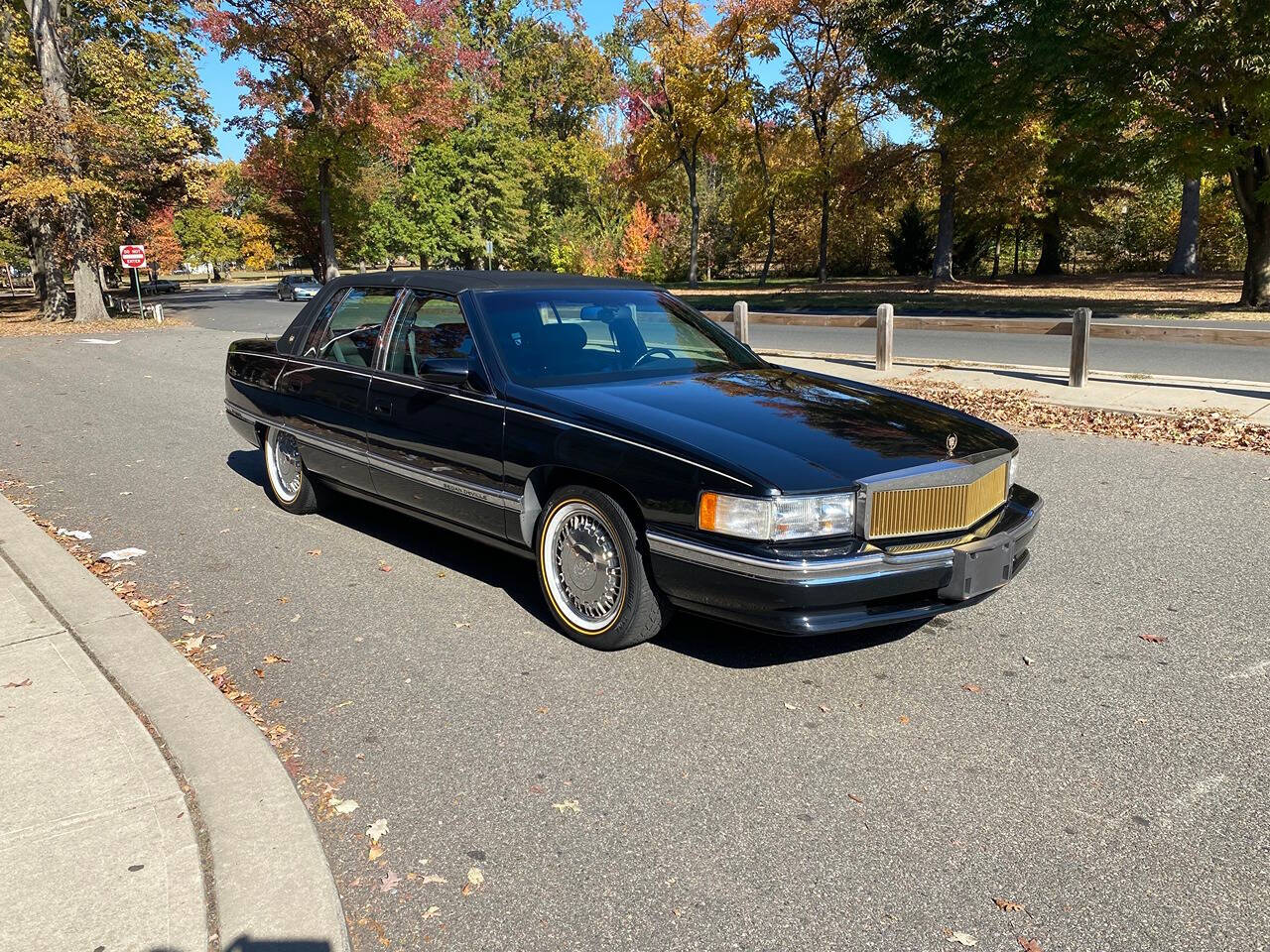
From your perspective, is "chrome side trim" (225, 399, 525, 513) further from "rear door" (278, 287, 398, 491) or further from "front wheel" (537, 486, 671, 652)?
"front wheel" (537, 486, 671, 652)

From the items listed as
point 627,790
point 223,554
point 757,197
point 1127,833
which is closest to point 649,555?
point 627,790

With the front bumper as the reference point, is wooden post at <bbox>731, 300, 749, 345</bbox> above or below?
above

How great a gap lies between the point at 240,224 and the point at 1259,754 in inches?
3058

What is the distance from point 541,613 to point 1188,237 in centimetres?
3793

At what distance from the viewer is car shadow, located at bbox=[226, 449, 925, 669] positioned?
4.24 metres

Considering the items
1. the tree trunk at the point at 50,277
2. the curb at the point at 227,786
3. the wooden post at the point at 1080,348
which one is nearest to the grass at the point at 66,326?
the tree trunk at the point at 50,277

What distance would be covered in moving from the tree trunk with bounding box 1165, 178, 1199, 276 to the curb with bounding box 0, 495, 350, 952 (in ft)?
126

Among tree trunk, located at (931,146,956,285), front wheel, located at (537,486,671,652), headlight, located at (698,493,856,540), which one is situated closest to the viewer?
headlight, located at (698,493,856,540)

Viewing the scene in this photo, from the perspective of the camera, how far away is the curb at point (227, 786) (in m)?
2.56

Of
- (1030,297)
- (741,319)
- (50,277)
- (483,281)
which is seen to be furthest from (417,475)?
(50,277)

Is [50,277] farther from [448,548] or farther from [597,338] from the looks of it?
[597,338]

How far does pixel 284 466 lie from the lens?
654 centimetres

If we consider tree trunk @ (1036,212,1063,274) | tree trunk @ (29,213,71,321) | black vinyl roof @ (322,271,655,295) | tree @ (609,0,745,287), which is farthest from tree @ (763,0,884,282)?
black vinyl roof @ (322,271,655,295)

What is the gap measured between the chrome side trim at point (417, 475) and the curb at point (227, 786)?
4.60 feet
